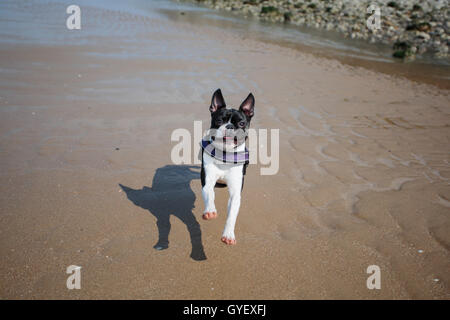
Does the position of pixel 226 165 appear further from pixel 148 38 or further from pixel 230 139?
pixel 148 38

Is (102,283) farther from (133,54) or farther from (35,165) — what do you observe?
(133,54)

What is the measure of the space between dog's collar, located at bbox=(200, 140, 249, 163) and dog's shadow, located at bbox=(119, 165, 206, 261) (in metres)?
0.93

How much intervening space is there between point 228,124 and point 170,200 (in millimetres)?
1350

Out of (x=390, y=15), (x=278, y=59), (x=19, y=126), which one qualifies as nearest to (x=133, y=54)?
(x=278, y=59)

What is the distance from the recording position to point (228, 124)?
4.02 metres

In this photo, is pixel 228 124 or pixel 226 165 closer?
pixel 226 165

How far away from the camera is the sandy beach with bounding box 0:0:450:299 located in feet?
10.3

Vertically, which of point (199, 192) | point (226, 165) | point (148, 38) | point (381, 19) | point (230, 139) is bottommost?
point (199, 192)

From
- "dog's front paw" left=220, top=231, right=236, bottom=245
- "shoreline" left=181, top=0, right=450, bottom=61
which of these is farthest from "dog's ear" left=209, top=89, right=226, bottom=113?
"shoreline" left=181, top=0, right=450, bottom=61

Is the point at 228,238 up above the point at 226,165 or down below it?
below

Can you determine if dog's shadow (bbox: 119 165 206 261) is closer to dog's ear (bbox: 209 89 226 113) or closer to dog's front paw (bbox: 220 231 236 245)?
dog's front paw (bbox: 220 231 236 245)

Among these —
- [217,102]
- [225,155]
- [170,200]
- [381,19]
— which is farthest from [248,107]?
[381,19]

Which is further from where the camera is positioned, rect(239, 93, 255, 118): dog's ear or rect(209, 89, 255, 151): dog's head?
rect(239, 93, 255, 118): dog's ear
